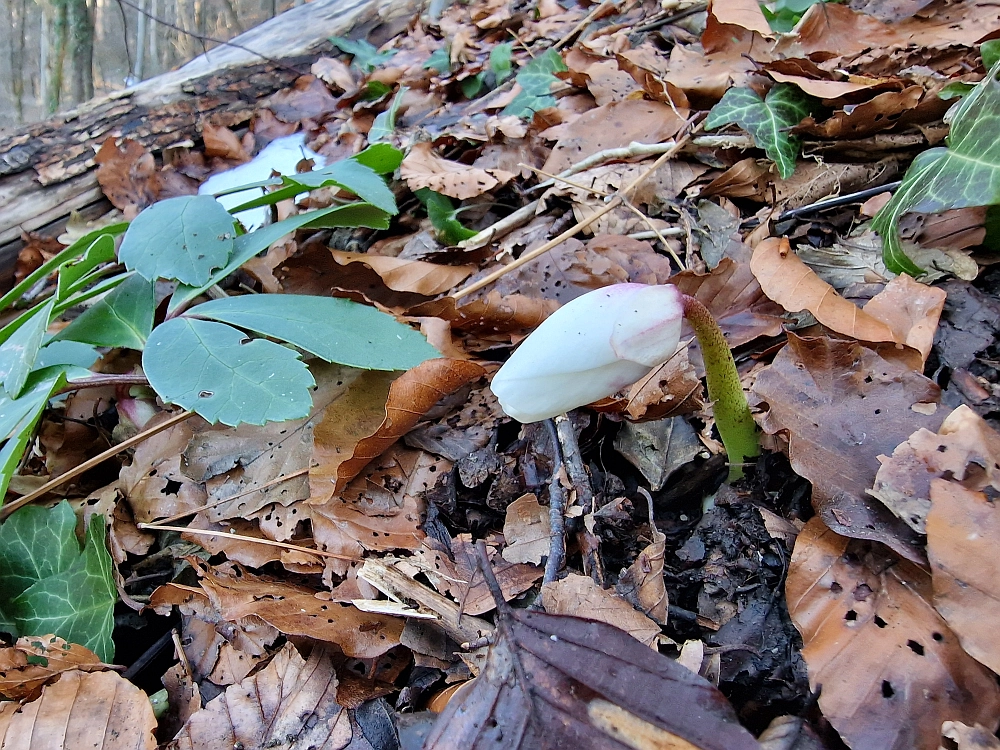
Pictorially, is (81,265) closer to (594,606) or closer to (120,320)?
(120,320)

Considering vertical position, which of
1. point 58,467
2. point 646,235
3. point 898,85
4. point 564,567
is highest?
point 898,85

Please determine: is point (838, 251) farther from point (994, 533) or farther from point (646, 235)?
point (994, 533)

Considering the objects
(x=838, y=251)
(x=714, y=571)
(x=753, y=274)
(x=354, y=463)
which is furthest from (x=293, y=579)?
(x=838, y=251)

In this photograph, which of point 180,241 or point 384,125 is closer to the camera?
point 180,241

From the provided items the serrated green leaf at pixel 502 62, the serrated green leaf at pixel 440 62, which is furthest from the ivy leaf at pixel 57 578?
the serrated green leaf at pixel 440 62

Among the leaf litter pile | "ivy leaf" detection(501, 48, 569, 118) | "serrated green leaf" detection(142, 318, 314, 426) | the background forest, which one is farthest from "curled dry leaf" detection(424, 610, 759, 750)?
the background forest

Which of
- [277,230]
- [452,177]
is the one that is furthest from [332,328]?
[452,177]
